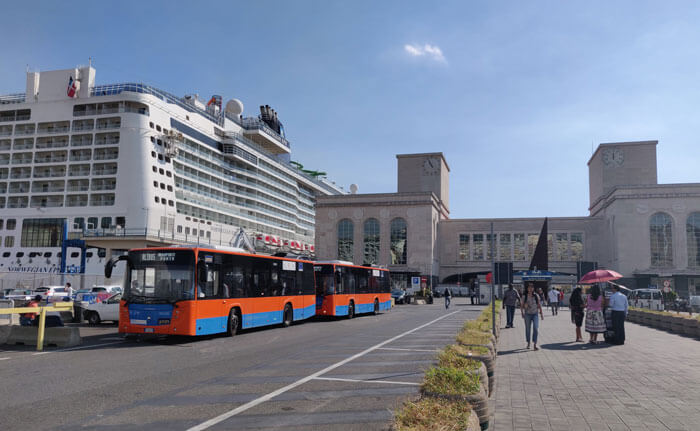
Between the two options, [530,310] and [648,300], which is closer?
[530,310]

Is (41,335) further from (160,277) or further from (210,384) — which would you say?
(210,384)

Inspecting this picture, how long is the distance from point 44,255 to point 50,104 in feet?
56.4

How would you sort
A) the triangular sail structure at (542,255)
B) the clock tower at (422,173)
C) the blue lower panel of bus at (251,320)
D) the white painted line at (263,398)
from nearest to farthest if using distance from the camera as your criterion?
the white painted line at (263,398)
the blue lower panel of bus at (251,320)
the triangular sail structure at (542,255)
the clock tower at (422,173)

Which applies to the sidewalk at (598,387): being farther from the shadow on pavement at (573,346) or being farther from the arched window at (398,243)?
the arched window at (398,243)

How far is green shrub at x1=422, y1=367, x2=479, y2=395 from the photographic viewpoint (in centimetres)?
537

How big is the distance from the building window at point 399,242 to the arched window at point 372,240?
2373 mm

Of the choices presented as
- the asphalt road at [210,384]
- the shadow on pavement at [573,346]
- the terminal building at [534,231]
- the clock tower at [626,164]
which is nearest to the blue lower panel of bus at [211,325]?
the asphalt road at [210,384]

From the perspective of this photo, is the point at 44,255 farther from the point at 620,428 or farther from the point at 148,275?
the point at 620,428

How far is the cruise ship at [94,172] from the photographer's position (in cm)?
5588

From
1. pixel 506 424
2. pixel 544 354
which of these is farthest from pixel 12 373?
pixel 544 354

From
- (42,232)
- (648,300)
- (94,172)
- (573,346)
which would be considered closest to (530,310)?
(573,346)

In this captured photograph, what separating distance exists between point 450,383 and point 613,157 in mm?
103733

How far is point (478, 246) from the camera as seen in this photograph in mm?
90688

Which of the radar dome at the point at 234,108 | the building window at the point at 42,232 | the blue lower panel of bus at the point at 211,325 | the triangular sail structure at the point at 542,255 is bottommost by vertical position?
the blue lower panel of bus at the point at 211,325
